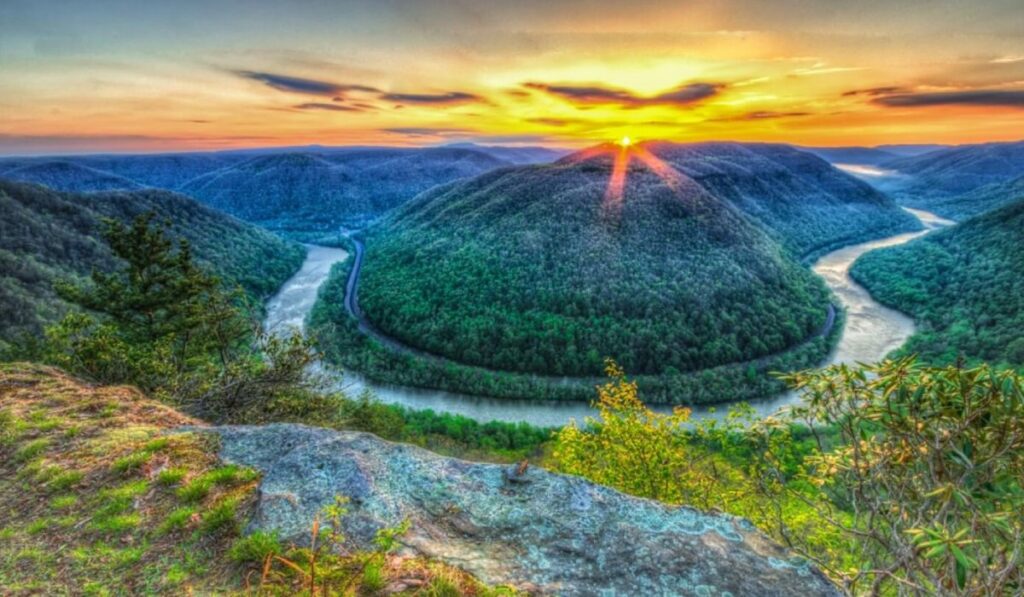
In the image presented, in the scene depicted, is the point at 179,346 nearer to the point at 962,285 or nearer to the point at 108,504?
the point at 108,504

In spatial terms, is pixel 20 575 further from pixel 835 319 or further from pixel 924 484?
pixel 835 319

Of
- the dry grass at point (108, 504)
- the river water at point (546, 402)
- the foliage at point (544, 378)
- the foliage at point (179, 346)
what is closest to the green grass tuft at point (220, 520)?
the dry grass at point (108, 504)

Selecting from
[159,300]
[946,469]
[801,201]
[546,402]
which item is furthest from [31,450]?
[801,201]

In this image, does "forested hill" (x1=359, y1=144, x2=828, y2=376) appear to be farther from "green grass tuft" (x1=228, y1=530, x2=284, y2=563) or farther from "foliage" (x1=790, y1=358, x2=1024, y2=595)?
"green grass tuft" (x1=228, y1=530, x2=284, y2=563)

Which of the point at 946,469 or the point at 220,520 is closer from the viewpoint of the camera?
the point at 946,469

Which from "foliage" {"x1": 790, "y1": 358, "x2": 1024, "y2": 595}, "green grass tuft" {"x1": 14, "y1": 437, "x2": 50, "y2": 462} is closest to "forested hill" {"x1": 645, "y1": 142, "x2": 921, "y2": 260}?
"foliage" {"x1": 790, "y1": 358, "x2": 1024, "y2": 595}

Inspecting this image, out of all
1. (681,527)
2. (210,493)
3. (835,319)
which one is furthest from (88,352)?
(835,319)
